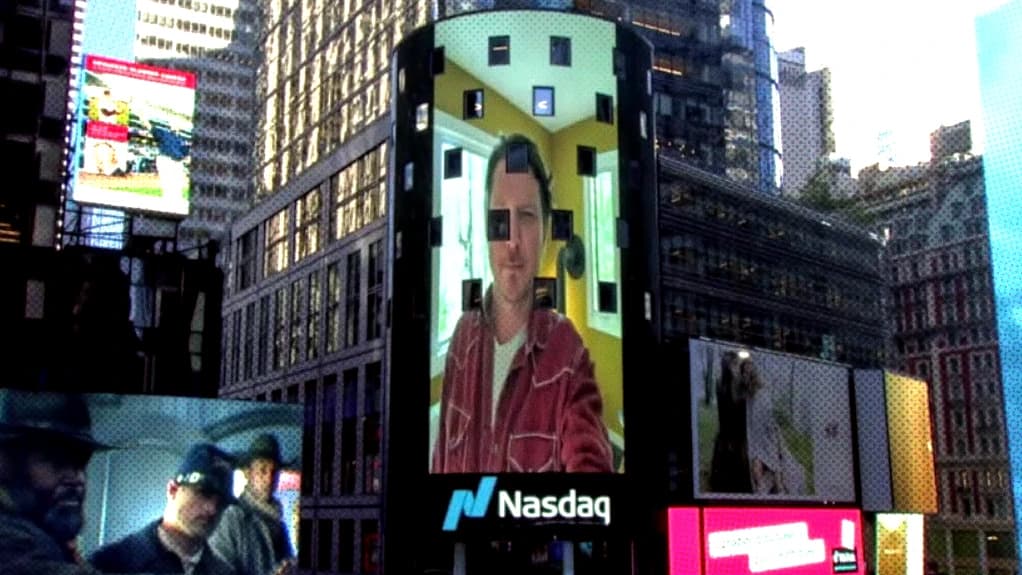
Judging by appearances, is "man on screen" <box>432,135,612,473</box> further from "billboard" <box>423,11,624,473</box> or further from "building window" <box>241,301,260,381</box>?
"building window" <box>241,301,260,381</box>

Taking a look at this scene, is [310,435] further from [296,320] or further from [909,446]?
[909,446]

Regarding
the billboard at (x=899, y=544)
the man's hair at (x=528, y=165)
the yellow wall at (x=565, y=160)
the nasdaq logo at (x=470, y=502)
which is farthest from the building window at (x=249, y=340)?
the billboard at (x=899, y=544)

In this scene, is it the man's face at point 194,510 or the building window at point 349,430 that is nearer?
the man's face at point 194,510

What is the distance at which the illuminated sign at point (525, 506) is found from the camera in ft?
135

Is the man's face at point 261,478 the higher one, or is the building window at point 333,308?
the building window at point 333,308

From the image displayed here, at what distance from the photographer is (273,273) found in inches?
3253

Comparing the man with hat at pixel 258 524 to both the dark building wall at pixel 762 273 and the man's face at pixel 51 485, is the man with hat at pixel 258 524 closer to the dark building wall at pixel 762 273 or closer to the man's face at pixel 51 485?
the man's face at pixel 51 485

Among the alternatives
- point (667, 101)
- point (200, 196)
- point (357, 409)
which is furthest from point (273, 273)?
point (200, 196)

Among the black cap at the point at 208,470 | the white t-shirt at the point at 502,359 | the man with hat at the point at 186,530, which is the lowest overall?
the man with hat at the point at 186,530

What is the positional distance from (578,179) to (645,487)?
1170 centimetres

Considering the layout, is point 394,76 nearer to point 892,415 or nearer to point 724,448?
point 724,448

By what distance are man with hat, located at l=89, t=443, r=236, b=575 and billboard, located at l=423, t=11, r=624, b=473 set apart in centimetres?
773

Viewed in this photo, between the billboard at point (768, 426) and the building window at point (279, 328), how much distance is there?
115 ft

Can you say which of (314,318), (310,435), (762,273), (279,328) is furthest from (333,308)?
(762,273)
